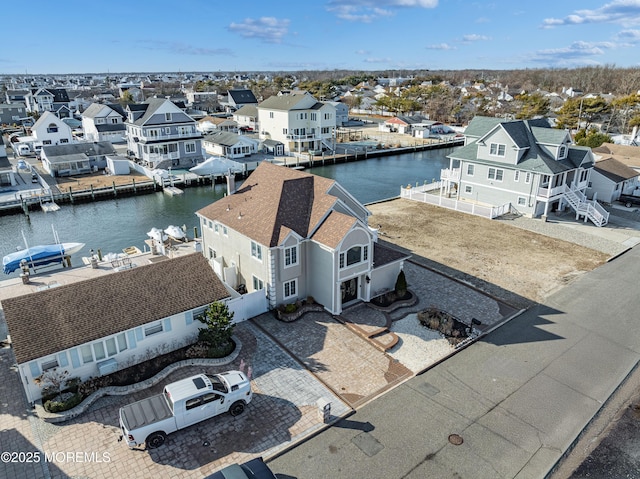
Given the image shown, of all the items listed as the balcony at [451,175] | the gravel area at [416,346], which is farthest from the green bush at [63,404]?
the balcony at [451,175]

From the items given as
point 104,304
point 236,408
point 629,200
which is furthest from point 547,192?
point 104,304

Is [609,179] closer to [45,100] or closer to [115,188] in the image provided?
[115,188]

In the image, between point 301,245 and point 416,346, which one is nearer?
point 416,346

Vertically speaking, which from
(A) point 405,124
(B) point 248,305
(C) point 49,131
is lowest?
(B) point 248,305

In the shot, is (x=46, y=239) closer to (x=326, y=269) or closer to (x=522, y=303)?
(x=326, y=269)

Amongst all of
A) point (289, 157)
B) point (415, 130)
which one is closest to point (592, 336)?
point (289, 157)

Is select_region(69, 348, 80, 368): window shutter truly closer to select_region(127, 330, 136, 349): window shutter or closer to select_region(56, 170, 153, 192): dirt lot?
select_region(127, 330, 136, 349): window shutter
